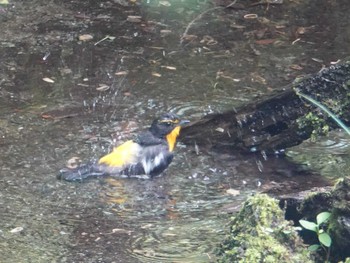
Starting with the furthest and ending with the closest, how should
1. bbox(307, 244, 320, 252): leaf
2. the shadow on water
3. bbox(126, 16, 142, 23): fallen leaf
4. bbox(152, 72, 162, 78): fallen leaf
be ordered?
bbox(126, 16, 142, 23): fallen leaf < bbox(152, 72, 162, 78): fallen leaf < the shadow on water < bbox(307, 244, 320, 252): leaf

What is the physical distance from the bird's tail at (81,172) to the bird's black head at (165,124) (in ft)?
2.43

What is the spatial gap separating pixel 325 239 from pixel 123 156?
11.1ft

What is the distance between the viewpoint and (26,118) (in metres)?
8.23

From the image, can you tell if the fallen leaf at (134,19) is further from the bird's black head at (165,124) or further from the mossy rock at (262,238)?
the mossy rock at (262,238)

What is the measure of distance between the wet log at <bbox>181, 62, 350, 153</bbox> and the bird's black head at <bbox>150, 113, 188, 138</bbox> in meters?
0.19

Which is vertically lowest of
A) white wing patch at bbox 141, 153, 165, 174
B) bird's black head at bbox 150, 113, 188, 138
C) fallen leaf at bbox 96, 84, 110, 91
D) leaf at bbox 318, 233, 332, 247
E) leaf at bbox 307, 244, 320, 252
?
fallen leaf at bbox 96, 84, 110, 91

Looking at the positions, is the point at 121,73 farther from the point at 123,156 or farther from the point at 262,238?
the point at 262,238

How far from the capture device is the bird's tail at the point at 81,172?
7039mm

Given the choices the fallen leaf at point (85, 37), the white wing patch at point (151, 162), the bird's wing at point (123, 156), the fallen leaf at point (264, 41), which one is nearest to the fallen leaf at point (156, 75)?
the fallen leaf at point (85, 37)

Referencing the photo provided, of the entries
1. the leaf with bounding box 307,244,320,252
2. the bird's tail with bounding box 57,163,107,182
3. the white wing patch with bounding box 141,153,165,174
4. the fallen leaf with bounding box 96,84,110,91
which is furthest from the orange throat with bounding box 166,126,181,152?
the leaf with bounding box 307,244,320,252

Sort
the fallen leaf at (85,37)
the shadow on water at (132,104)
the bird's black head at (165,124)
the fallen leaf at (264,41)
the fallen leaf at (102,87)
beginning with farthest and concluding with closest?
the fallen leaf at (264,41) < the fallen leaf at (85,37) < the fallen leaf at (102,87) < the bird's black head at (165,124) < the shadow on water at (132,104)

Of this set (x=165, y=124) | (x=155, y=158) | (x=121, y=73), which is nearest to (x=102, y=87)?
(x=121, y=73)

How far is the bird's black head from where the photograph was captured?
25.2 ft

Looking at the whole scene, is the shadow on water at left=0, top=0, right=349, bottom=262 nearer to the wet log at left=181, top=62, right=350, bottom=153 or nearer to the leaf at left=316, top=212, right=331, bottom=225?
the wet log at left=181, top=62, right=350, bottom=153
